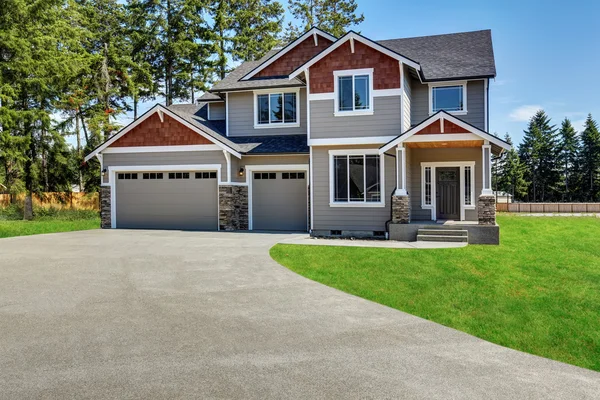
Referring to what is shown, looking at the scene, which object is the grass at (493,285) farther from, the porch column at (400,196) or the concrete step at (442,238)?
the porch column at (400,196)

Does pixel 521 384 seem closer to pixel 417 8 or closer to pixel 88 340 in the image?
pixel 88 340

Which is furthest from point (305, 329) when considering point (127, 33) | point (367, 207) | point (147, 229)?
point (127, 33)

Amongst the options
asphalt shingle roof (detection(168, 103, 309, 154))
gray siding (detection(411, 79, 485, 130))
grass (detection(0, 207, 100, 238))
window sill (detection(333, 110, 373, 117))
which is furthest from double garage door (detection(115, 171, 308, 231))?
gray siding (detection(411, 79, 485, 130))

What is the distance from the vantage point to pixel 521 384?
4344mm

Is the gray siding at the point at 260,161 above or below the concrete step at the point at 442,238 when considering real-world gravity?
above

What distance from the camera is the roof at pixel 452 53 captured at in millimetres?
16438

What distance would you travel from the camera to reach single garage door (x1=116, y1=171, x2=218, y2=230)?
17859 millimetres

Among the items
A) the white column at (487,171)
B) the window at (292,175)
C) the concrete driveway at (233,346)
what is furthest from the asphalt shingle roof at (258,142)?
the concrete driveway at (233,346)

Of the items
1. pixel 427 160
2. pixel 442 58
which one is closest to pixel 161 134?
pixel 427 160

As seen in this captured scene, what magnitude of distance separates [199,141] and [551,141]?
5088 cm

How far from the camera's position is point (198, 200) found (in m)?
18.0

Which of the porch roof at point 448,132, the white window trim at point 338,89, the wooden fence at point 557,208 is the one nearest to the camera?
the porch roof at point 448,132

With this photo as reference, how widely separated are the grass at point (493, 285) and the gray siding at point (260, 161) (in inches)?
214

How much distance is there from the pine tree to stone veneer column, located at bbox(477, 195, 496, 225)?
44.4 metres
